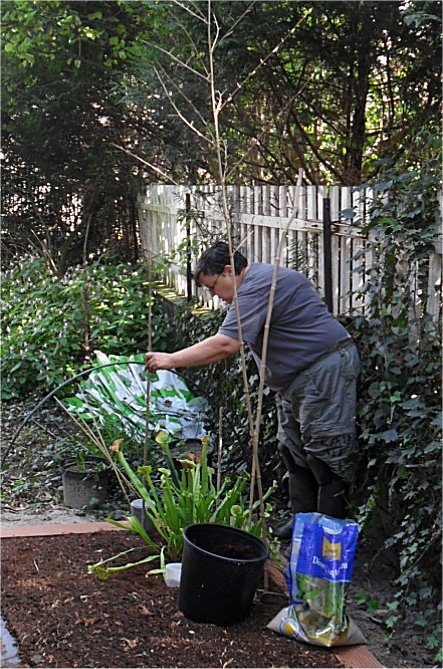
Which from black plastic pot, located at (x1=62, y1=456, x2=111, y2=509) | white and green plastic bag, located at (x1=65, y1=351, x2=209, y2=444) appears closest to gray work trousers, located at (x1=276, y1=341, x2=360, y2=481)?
black plastic pot, located at (x1=62, y1=456, x2=111, y2=509)

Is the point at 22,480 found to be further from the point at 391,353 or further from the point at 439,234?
the point at 439,234

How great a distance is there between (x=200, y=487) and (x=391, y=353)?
1064 millimetres

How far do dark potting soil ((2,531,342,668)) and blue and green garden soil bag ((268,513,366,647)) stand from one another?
6 cm

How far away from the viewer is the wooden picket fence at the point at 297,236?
4.17m

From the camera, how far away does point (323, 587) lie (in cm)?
312

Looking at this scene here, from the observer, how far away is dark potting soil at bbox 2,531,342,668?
117 inches

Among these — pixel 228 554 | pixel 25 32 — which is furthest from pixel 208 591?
pixel 25 32

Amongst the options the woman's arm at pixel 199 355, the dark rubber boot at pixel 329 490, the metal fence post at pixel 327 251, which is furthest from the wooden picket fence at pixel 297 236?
the dark rubber boot at pixel 329 490

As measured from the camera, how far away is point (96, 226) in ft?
42.7

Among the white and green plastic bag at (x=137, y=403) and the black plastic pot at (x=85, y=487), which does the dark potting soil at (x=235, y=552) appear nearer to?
the black plastic pot at (x=85, y=487)

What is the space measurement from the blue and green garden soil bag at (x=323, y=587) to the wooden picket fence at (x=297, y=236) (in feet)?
3.53

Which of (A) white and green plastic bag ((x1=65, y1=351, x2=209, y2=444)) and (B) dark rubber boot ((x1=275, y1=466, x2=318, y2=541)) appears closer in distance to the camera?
(B) dark rubber boot ((x1=275, y1=466, x2=318, y2=541))

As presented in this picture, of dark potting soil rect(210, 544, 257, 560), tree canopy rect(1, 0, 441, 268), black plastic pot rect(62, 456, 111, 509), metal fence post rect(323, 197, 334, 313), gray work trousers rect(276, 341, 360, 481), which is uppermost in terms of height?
tree canopy rect(1, 0, 441, 268)

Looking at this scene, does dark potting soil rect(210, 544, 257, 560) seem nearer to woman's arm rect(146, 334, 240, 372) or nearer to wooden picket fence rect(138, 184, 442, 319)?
woman's arm rect(146, 334, 240, 372)
